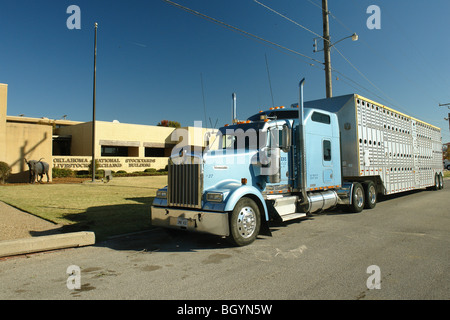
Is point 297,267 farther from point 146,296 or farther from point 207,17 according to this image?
point 207,17

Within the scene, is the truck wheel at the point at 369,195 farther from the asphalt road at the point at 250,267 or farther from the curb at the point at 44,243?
the curb at the point at 44,243

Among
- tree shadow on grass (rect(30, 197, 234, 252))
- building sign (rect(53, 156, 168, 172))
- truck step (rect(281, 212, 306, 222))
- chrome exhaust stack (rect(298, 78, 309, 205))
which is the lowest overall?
tree shadow on grass (rect(30, 197, 234, 252))

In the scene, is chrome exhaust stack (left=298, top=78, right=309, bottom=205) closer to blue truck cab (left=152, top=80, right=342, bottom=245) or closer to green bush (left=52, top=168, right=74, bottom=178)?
blue truck cab (left=152, top=80, right=342, bottom=245)

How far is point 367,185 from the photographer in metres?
10.7

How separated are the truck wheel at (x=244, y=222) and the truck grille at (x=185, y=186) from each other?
710 mm

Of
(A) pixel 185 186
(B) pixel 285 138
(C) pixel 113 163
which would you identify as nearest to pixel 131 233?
(A) pixel 185 186

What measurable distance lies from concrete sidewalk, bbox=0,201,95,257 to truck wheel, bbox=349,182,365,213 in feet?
25.4

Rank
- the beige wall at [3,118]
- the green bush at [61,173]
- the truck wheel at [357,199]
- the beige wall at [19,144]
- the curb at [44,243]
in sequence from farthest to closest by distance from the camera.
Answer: the green bush at [61,173] < the beige wall at [19,144] < the beige wall at [3,118] < the truck wheel at [357,199] < the curb at [44,243]

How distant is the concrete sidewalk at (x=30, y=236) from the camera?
528cm

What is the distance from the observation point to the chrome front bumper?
537 centimetres

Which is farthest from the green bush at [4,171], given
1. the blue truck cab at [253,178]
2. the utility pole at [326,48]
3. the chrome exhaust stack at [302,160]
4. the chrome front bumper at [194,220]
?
the utility pole at [326,48]

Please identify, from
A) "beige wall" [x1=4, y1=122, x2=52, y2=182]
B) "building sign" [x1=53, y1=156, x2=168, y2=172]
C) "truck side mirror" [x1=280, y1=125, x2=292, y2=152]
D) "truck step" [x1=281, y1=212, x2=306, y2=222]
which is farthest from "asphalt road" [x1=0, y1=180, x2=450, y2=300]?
"building sign" [x1=53, y1=156, x2=168, y2=172]

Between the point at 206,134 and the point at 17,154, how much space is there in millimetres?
18300

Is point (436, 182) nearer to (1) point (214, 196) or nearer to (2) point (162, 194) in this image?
(1) point (214, 196)
